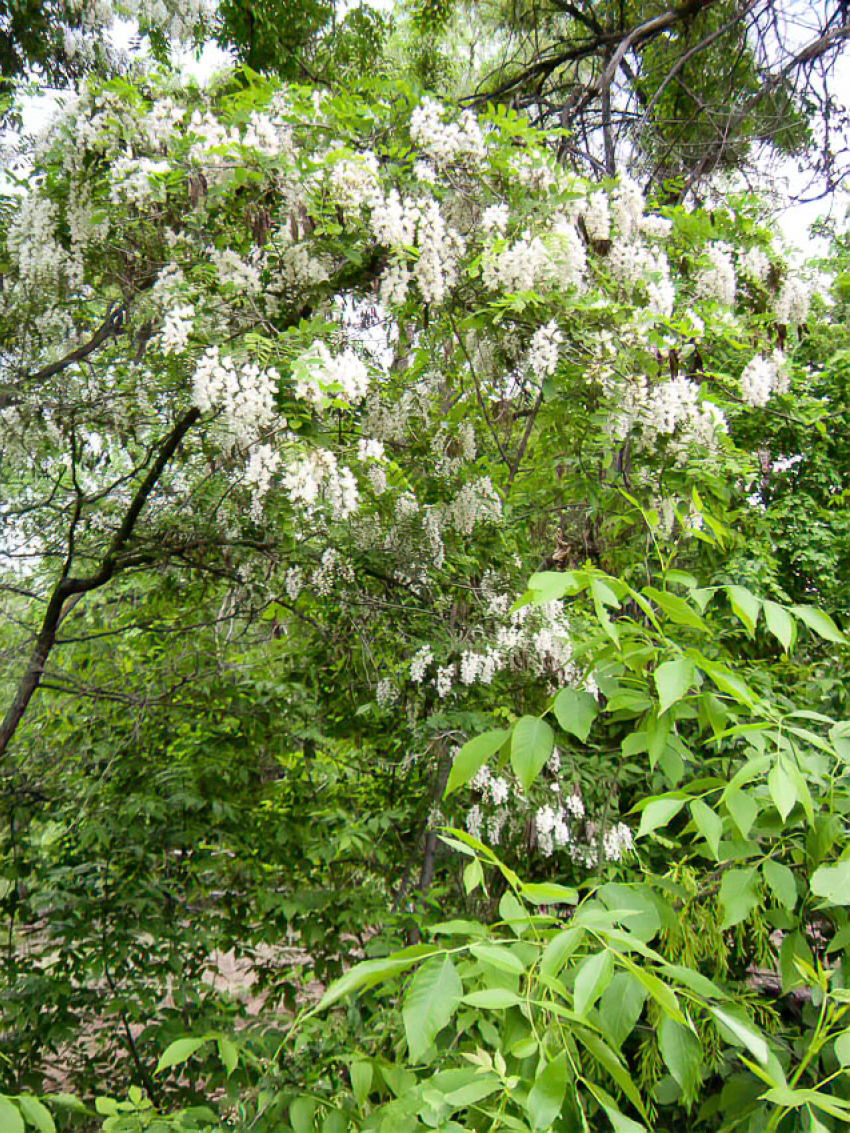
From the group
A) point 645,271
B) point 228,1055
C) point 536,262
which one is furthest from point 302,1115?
point 645,271

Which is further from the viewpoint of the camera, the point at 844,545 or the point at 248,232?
the point at 844,545

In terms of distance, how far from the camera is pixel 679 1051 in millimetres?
646

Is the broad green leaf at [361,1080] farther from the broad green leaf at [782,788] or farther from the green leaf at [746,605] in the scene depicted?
the green leaf at [746,605]

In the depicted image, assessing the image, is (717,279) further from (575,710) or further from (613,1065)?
(613,1065)

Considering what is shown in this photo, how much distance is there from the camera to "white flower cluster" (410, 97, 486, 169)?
8.46ft

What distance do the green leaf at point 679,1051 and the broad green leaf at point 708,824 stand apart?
0.50 feet

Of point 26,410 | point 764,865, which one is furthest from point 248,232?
point 764,865

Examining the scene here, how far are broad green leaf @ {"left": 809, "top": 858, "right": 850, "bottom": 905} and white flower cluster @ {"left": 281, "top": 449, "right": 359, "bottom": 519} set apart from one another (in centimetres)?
189

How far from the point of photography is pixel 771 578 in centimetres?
502

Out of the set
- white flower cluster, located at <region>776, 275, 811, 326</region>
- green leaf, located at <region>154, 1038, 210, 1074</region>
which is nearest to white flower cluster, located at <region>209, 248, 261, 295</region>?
green leaf, located at <region>154, 1038, 210, 1074</region>

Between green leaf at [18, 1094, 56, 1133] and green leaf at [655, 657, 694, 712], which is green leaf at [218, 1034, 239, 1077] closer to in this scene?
green leaf at [18, 1094, 56, 1133]

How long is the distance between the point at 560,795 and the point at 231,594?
218cm

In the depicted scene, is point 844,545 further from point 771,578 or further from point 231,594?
point 231,594

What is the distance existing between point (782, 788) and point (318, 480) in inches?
74.7
